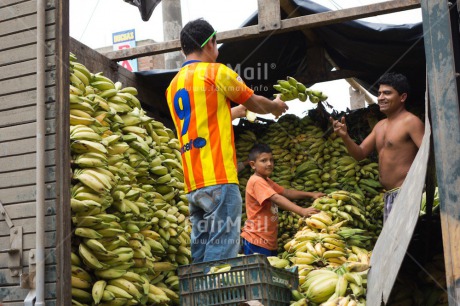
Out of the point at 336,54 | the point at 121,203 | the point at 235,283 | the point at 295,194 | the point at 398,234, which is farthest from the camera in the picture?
the point at 336,54

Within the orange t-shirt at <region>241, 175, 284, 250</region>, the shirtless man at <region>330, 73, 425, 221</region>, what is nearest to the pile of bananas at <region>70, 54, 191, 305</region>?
the orange t-shirt at <region>241, 175, 284, 250</region>

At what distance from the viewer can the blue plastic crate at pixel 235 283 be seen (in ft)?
12.9

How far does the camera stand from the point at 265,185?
22.0ft

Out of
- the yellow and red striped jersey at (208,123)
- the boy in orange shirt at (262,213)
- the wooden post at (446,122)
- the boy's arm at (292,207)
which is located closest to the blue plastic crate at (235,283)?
the yellow and red striped jersey at (208,123)

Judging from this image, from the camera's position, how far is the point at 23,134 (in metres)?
4.48

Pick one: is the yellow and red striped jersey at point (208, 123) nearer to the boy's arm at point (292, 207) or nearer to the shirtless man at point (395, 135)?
the boy's arm at point (292, 207)

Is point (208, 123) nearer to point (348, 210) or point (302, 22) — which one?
point (348, 210)

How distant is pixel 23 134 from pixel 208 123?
1.17m

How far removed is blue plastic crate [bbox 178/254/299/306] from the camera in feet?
12.9

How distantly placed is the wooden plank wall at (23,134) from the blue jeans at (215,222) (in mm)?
943

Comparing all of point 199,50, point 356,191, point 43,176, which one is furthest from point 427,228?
point 356,191

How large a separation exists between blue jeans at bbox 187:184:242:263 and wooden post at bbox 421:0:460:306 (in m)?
1.72

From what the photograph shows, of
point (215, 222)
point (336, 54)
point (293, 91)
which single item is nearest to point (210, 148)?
point (215, 222)

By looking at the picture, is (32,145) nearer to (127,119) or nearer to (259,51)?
(127,119)
